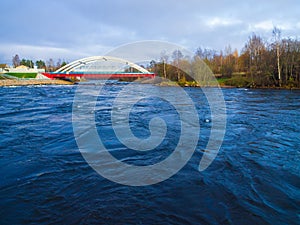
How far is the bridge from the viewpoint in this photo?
55.4 m

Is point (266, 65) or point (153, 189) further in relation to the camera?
point (266, 65)

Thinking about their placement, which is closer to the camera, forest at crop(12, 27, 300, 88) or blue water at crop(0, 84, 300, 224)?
blue water at crop(0, 84, 300, 224)

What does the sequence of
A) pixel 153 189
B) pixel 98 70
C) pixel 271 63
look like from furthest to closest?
1. pixel 98 70
2. pixel 271 63
3. pixel 153 189

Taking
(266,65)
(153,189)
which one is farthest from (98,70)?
(153,189)

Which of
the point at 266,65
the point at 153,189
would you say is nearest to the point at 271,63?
the point at 266,65

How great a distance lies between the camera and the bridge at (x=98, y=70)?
55406mm

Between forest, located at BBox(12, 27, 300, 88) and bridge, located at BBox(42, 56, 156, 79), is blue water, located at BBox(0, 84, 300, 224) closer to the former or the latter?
forest, located at BBox(12, 27, 300, 88)

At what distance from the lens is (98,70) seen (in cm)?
5997

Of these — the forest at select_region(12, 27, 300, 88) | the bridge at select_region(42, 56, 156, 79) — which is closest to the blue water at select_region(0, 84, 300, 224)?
the forest at select_region(12, 27, 300, 88)

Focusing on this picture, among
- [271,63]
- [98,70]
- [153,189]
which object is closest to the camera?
[153,189]

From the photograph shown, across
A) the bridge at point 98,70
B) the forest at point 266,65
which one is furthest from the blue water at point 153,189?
the bridge at point 98,70

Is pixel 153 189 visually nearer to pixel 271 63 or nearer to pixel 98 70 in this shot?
pixel 271 63

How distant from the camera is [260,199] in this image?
2984 millimetres

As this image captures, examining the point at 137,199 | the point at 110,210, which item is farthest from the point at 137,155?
the point at 110,210
